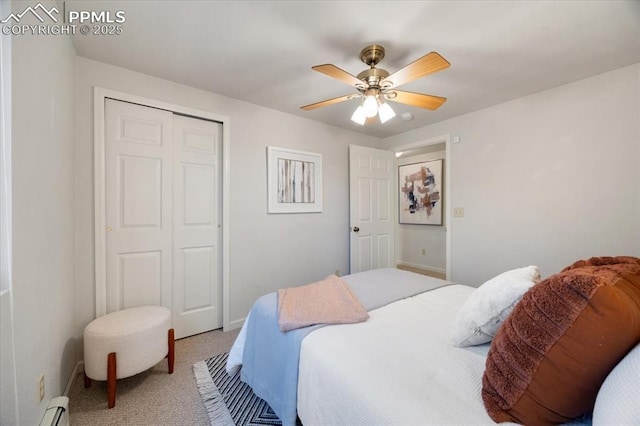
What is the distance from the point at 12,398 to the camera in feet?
3.23

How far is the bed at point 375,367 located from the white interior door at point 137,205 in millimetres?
1095

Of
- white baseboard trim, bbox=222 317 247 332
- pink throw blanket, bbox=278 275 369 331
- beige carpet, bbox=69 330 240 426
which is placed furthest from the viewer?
white baseboard trim, bbox=222 317 247 332

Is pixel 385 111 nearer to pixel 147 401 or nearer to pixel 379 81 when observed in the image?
pixel 379 81

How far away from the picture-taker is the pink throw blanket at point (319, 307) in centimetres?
137

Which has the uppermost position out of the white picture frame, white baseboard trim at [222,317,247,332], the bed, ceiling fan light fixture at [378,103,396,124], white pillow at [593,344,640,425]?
ceiling fan light fixture at [378,103,396,124]

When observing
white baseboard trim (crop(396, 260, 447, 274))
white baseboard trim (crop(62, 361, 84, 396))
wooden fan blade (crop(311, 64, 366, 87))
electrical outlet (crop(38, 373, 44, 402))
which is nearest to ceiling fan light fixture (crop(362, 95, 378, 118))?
wooden fan blade (crop(311, 64, 366, 87))

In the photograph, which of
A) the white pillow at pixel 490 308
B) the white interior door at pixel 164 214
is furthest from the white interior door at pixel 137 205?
the white pillow at pixel 490 308

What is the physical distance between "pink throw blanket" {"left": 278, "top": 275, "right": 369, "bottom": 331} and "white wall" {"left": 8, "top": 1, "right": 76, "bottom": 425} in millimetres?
1113

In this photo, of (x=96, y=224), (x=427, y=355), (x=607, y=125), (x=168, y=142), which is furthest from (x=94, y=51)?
(x=607, y=125)

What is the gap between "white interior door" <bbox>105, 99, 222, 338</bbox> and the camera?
206cm

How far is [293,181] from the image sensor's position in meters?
3.04

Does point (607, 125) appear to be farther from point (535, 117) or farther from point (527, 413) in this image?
point (527, 413)

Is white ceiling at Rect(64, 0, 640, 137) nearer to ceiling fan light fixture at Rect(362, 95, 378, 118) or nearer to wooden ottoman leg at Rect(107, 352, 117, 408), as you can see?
ceiling fan light fixture at Rect(362, 95, 378, 118)

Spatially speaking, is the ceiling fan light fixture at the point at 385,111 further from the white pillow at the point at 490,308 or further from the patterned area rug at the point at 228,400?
the patterned area rug at the point at 228,400
